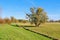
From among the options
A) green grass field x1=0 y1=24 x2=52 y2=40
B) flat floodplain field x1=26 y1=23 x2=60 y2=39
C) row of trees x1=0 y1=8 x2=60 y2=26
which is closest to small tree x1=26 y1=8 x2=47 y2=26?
row of trees x1=0 y1=8 x2=60 y2=26

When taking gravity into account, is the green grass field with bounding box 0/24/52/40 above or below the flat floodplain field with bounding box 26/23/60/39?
above

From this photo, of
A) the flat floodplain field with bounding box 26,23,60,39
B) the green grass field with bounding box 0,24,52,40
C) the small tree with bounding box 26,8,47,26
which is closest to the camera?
the green grass field with bounding box 0,24,52,40

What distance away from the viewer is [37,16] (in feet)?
189

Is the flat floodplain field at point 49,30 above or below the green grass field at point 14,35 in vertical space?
below

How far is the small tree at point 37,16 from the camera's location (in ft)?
185

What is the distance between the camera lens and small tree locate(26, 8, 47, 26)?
2221 inches

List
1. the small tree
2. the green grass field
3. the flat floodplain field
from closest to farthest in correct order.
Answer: the green grass field < the flat floodplain field < the small tree

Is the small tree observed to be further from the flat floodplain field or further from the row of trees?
the flat floodplain field

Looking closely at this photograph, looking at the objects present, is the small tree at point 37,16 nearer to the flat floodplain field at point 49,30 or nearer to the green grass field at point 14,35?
the flat floodplain field at point 49,30

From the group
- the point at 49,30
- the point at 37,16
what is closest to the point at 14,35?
the point at 49,30

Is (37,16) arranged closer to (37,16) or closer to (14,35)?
(37,16)

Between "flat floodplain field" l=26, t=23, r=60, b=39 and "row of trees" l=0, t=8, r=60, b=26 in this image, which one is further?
"row of trees" l=0, t=8, r=60, b=26

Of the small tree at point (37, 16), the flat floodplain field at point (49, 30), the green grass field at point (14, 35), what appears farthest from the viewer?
the small tree at point (37, 16)

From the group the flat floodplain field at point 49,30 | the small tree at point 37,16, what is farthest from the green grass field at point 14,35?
the small tree at point 37,16
